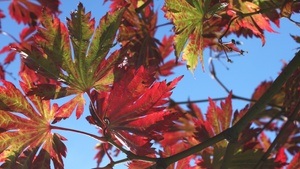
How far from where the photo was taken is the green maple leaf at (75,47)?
770mm

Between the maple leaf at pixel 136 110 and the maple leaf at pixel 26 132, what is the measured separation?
0.34ft

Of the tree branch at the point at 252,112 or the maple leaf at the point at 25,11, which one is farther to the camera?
the maple leaf at the point at 25,11

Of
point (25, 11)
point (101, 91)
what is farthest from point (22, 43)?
point (101, 91)

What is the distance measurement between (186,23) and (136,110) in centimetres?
18

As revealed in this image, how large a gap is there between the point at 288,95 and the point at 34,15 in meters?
1.36

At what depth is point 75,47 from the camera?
775 millimetres

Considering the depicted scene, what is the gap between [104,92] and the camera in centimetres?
81

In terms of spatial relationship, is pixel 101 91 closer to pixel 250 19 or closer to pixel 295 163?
pixel 250 19

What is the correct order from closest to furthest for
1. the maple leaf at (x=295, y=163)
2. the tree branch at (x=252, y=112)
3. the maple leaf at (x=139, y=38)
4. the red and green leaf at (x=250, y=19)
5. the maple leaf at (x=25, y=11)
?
1. the tree branch at (x=252, y=112)
2. the red and green leaf at (x=250, y=19)
3. the maple leaf at (x=295, y=163)
4. the maple leaf at (x=139, y=38)
5. the maple leaf at (x=25, y=11)

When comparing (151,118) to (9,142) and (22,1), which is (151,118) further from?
(22,1)

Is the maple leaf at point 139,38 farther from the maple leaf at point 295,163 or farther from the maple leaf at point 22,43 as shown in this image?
the maple leaf at point 22,43

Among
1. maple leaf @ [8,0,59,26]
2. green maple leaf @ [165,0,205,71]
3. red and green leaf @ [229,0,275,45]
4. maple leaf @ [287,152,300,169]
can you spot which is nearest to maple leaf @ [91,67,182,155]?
green maple leaf @ [165,0,205,71]

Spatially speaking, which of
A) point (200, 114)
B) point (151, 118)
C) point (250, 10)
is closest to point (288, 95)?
point (250, 10)

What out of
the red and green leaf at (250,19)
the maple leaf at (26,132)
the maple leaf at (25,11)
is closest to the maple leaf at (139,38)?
the red and green leaf at (250,19)
